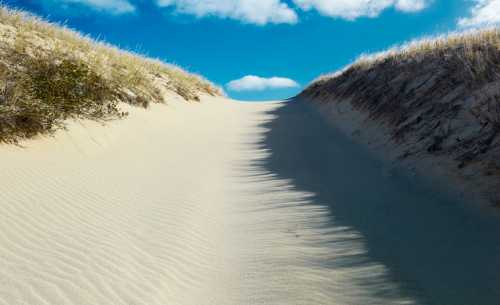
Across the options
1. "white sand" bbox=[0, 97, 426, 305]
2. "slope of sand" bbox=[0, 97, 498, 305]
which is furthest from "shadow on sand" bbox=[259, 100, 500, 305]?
"white sand" bbox=[0, 97, 426, 305]

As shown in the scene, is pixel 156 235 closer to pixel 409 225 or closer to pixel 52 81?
pixel 409 225

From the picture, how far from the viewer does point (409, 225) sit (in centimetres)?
434

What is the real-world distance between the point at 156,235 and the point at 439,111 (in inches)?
241

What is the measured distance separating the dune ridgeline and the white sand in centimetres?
222

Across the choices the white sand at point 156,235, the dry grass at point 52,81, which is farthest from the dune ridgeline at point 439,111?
the dry grass at point 52,81

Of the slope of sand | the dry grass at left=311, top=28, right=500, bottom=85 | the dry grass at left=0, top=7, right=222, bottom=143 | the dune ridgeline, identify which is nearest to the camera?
the slope of sand

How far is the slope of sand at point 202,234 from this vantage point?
3.11 m

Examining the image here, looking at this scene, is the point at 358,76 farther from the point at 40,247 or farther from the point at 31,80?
the point at 40,247

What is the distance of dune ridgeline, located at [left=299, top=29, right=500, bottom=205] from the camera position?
5.32 m

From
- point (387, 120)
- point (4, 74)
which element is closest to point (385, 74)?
point (387, 120)

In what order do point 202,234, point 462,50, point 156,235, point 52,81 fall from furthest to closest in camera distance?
point 462,50 → point 52,81 → point 202,234 → point 156,235

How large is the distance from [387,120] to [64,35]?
1040 cm

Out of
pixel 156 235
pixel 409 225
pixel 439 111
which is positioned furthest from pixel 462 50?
pixel 156 235

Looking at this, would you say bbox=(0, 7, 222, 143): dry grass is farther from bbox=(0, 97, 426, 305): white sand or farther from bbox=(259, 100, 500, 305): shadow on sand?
bbox=(259, 100, 500, 305): shadow on sand
